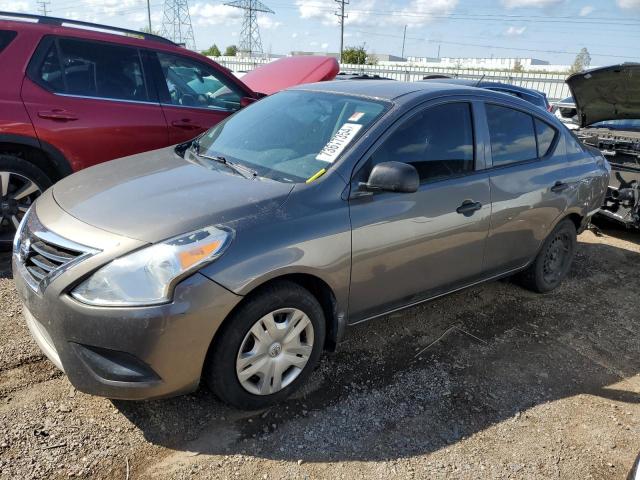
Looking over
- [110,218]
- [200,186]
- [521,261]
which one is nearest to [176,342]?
[110,218]

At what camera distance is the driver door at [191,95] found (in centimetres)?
488

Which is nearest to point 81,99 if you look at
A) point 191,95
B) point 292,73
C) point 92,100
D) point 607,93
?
point 92,100

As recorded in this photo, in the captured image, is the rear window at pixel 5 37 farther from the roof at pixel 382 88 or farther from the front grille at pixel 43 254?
the roof at pixel 382 88

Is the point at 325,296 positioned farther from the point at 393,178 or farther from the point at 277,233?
the point at 393,178

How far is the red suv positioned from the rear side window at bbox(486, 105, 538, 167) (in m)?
2.74

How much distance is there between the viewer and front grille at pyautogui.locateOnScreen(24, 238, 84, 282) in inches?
93.4

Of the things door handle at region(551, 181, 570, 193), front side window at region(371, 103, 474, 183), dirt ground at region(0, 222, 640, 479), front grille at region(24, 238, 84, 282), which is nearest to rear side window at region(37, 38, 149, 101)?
dirt ground at region(0, 222, 640, 479)

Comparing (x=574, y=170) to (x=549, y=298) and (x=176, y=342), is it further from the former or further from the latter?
(x=176, y=342)

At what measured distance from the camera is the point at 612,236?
21.3 ft

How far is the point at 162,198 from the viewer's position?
2658 millimetres

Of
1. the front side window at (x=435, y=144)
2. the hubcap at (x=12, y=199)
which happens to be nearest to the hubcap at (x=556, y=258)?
the front side window at (x=435, y=144)

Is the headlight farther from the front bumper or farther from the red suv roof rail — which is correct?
the red suv roof rail

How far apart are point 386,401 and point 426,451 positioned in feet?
1.29

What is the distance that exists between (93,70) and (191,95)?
36.5 inches
